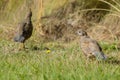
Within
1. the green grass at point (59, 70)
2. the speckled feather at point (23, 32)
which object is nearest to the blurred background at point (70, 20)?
the speckled feather at point (23, 32)

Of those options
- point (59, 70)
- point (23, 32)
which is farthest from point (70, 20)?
point (59, 70)

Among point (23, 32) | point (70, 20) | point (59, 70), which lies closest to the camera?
point (59, 70)

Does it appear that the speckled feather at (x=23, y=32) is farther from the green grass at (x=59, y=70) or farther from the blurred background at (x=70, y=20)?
the green grass at (x=59, y=70)

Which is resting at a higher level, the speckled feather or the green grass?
the green grass

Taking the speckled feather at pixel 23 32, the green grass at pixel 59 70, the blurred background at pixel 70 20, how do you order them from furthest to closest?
the blurred background at pixel 70 20
the speckled feather at pixel 23 32
the green grass at pixel 59 70

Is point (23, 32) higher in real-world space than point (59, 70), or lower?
lower

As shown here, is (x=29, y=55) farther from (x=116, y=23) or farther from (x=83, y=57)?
(x=116, y=23)

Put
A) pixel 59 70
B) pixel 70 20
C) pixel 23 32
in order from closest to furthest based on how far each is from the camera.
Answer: pixel 59 70, pixel 23 32, pixel 70 20

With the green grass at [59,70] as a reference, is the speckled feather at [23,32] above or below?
below

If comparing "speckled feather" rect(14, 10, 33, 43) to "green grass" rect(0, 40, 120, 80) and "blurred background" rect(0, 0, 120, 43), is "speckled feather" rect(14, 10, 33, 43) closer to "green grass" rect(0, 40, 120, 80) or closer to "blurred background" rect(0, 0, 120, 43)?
"blurred background" rect(0, 0, 120, 43)

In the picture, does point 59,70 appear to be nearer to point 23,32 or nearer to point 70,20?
point 23,32

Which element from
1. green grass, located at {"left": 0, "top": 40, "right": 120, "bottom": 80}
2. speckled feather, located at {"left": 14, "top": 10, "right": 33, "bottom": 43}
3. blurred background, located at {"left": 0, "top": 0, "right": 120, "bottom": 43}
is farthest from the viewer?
blurred background, located at {"left": 0, "top": 0, "right": 120, "bottom": 43}

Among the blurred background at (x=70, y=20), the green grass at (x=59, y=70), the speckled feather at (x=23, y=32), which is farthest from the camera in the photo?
the blurred background at (x=70, y=20)

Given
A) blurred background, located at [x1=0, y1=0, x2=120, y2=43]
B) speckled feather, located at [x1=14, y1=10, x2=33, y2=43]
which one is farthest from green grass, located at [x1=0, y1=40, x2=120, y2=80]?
blurred background, located at [x1=0, y1=0, x2=120, y2=43]
